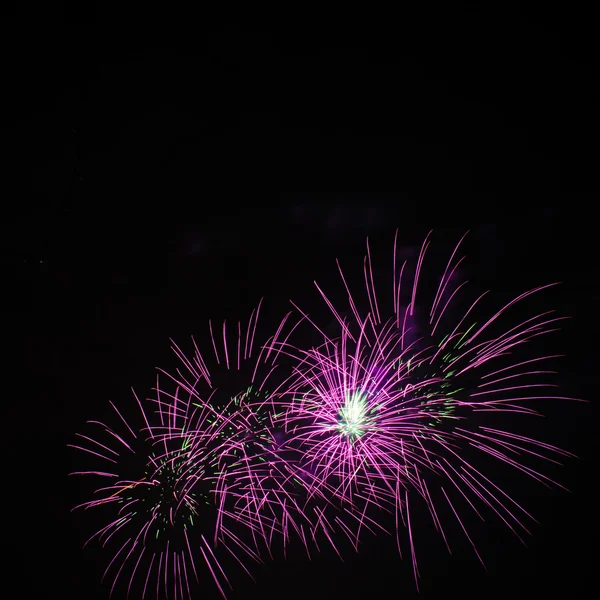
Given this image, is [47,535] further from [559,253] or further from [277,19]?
[559,253]

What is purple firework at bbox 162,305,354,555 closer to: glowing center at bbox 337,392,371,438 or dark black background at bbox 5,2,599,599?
dark black background at bbox 5,2,599,599

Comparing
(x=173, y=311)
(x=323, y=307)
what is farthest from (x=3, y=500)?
(x=323, y=307)

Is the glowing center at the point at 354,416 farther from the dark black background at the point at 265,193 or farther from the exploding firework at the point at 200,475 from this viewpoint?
the dark black background at the point at 265,193

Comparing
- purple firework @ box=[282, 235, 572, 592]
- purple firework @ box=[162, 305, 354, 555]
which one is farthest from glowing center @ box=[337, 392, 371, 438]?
purple firework @ box=[162, 305, 354, 555]

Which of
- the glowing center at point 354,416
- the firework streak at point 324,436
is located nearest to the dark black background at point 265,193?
the firework streak at point 324,436

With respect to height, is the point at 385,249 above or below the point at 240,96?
below

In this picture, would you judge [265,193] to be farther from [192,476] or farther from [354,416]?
[192,476]
